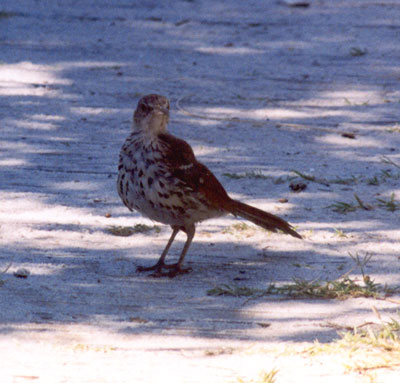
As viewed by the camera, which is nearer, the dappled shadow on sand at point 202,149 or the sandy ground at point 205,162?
the sandy ground at point 205,162

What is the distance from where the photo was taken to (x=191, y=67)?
10.2 m

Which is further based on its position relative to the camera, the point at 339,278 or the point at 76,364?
the point at 339,278

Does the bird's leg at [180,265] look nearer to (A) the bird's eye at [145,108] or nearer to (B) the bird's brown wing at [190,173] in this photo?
(B) the bird's brown wing at [190,173]

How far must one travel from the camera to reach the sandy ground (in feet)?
13.1

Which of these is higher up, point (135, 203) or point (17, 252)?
point (135, 203)

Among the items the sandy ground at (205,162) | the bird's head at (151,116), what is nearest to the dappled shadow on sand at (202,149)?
the sandy ground at (205,162)

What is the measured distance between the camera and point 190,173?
5039 millimetres

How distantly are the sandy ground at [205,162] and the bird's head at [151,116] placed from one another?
2.65 ft

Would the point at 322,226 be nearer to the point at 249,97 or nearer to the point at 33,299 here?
the point at 33,299

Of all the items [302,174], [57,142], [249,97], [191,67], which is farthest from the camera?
[191,67]

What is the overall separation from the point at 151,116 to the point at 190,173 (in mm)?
430

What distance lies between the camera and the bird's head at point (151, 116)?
5121 millimetres

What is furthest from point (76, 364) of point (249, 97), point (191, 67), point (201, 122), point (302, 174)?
point (191, 67)

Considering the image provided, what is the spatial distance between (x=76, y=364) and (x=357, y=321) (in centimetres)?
142
